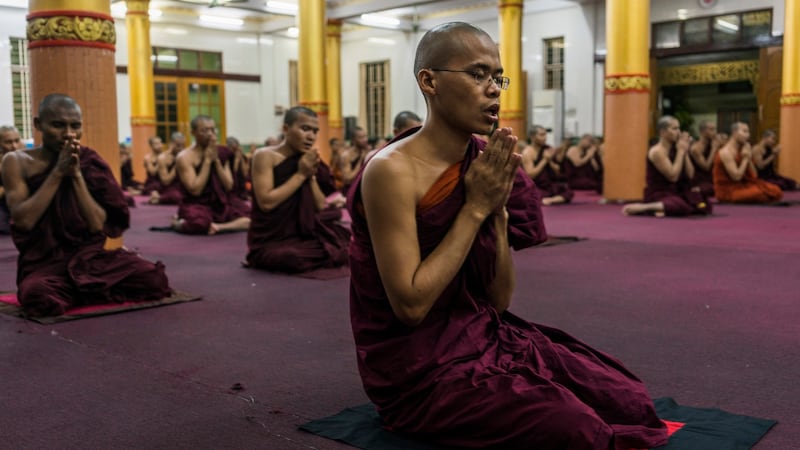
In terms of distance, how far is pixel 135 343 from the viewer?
400 cm

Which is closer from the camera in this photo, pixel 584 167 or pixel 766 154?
pixel 766 154

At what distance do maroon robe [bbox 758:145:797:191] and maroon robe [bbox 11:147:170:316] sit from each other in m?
11.1

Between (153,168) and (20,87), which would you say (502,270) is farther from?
(20,87)

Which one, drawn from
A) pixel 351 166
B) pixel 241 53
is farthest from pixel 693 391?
pixel 241 53

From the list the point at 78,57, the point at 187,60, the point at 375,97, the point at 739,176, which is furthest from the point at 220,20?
the point at 78,57

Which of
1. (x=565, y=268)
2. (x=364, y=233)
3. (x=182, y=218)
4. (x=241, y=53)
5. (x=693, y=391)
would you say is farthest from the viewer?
(x=241, y=53)

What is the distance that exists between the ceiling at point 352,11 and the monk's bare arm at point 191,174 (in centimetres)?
942

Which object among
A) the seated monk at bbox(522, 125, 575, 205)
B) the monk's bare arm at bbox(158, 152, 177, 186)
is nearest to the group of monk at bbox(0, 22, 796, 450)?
the seated monk at bbox(522, 125, 575, 205)

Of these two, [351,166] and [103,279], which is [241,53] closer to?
[351,166]

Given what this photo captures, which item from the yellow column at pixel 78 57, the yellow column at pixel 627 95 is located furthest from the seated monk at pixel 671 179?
the yellow column at pixel 78 57

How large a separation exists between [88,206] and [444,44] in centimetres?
319

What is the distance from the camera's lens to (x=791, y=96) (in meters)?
14.3

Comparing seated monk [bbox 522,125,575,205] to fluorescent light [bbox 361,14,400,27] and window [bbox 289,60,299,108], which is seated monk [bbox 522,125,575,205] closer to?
fluorescent light [bbox 361,14,400,27]

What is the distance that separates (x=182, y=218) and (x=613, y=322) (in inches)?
237
